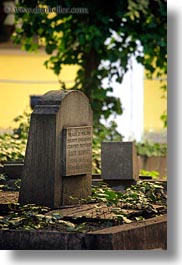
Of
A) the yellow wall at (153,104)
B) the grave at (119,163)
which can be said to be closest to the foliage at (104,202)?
the grave at (119,163)

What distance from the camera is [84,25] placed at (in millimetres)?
13172

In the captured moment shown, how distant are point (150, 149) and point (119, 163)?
5063 millimetres

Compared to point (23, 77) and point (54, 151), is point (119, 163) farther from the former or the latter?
point (23, 77)

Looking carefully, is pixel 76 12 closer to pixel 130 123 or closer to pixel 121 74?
pixel 121 74

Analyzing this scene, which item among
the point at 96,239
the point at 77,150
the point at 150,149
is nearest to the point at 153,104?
the point at 150,149

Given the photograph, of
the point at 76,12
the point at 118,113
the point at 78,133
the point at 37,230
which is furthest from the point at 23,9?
the point at 37,230

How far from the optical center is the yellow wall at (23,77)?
15805 mm

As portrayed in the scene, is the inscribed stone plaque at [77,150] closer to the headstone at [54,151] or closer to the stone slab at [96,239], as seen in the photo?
the headstone at [54,151]

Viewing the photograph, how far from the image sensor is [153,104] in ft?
50.4

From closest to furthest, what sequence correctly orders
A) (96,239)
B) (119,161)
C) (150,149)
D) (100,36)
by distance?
(96,239) → (119,161) → (100,36) → (150,149)

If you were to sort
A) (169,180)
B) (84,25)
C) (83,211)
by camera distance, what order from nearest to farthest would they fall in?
1. (169,180)
2. (83,211)
3. (84,25)

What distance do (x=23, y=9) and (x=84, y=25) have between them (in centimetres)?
87

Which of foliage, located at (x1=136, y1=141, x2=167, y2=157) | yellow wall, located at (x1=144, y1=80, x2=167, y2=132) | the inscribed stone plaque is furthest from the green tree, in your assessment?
the inscribed stone plaque

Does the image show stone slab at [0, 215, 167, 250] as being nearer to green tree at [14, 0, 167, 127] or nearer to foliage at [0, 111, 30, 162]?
foliage at [0, 111, 30, 162]
